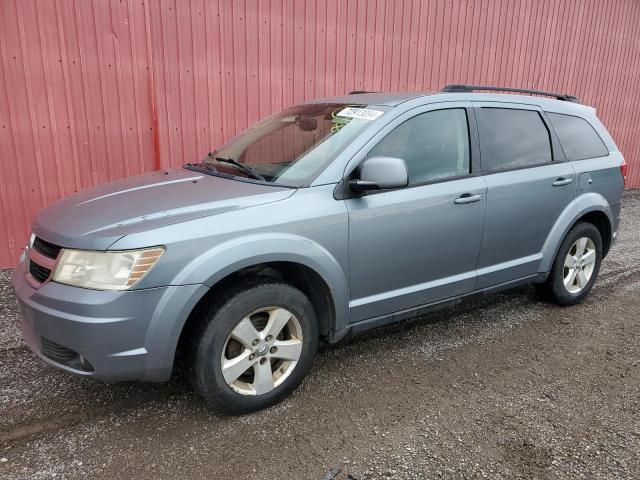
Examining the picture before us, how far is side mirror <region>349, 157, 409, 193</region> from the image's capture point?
269 cm

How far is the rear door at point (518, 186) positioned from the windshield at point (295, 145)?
0.99m

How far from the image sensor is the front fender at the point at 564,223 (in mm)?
3834

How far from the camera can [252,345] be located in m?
2.56

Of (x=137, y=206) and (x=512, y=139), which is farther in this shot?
(x=512, y=139)

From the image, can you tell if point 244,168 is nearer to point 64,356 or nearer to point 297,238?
point 297,238

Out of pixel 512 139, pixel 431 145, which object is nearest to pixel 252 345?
pixel 431 145

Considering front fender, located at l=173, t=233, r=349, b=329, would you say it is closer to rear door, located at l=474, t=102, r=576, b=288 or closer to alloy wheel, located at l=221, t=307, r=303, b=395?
alloy wheel, located at l=221, t=307, r=303, b=395

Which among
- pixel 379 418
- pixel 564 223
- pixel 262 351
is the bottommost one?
pixel 379 418

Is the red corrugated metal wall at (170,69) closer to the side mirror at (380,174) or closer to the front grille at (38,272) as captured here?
the front grille at (38,272)

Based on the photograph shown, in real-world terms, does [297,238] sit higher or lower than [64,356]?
higher

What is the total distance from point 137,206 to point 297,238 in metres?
0.85

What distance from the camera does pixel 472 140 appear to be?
3.38 m

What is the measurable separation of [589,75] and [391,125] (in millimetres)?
8068

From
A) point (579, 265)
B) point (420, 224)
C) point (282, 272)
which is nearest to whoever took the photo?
point (282, 272)
